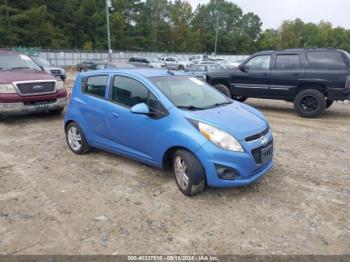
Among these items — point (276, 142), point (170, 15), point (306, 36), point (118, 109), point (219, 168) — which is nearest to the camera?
point (219, 168)

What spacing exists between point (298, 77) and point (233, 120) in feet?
19.9

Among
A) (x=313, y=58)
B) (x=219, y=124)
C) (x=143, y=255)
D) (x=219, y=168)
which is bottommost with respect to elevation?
(x=143, y=255)

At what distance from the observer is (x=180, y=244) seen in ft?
10.4

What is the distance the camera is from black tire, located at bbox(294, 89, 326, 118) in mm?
9016

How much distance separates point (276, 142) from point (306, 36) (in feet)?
358

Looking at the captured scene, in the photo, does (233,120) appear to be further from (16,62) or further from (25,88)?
(16,62)

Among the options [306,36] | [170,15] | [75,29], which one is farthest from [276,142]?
[306,36]

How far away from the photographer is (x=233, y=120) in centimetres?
418

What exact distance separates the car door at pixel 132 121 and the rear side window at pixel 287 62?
639cm

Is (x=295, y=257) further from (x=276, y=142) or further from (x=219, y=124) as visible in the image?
(x=276, y=142)

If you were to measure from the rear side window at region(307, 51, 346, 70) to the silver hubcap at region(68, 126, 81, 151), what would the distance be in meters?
6.99

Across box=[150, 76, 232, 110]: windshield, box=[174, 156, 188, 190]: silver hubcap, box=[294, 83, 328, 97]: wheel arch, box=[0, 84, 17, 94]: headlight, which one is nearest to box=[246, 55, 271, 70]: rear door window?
box=[294, 83, 328, 97]: wheel arch

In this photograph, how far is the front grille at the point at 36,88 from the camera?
784 cm

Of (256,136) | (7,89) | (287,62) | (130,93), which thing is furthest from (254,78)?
(7,89)
